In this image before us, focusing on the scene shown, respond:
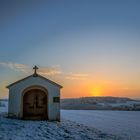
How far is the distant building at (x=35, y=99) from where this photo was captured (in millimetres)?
22861

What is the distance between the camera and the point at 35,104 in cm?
2348

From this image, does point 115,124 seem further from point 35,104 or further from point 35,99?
point 35,99

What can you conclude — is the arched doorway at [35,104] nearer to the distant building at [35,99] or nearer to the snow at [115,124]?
the distant building at [35,99]

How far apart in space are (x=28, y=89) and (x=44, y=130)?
22.5ft

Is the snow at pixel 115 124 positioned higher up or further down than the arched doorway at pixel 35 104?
further down

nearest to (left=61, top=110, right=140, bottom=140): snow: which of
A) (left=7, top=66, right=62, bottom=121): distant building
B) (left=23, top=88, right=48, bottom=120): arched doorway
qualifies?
(left=7, top=66, right=62, bottom=121): distant building

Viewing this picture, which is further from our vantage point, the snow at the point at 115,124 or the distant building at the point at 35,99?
the distant building at the point at 35,99

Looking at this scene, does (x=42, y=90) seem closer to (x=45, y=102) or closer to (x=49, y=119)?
(x=45, y=102)

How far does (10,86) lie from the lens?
2316 cm

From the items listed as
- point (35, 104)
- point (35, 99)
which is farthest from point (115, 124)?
point (35, 99)

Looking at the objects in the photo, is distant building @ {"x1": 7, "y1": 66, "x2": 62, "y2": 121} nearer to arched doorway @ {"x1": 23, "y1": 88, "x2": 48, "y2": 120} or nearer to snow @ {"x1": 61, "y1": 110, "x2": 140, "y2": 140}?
arched doorway @ {"x1": 23, "y1": 88, "x2": 48, "y2": 120}

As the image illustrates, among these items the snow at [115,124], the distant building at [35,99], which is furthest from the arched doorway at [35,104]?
Answer: the snow at [115,124]

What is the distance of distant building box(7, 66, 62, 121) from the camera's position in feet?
75.0

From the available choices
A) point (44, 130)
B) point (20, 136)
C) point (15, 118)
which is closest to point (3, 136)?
point (20, 136)
